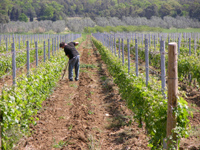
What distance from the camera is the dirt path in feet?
18.4

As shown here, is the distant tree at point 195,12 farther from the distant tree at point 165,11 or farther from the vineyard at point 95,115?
the vineyard at point 95,115

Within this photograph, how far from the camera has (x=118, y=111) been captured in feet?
25.5

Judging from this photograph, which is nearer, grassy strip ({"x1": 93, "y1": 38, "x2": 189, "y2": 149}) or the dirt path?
grassy strip ({"x1": 93, "y1": 38, "x2": 189, "y2": 149})

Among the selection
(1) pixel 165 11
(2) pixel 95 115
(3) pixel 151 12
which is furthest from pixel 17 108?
(3) pixel 151 12

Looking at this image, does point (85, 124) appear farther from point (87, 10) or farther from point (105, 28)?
point (87, 10)

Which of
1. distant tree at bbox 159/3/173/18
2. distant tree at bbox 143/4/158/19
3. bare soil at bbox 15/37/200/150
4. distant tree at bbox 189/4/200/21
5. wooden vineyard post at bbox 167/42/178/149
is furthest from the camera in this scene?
distant tree at bbox 143/4/158/19

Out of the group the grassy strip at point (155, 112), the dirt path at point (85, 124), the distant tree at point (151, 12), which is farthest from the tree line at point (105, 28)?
the grassy strip at point (155, 112)

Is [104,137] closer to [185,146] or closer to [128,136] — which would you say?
[128,136]

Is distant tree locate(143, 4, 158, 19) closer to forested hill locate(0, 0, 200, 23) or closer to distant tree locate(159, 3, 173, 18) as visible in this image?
forested hill locate(0, 0, 200, 23)

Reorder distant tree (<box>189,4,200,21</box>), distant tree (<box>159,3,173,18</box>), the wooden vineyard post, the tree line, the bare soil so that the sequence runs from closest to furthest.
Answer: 1. the wooden vineyard post
2. the bare soil
3. the tree line
4. distant tree (<box>189,4,200,21</box>)
5. distant tree (<box>159,3,173,18</box>)

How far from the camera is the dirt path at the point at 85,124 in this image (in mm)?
5594

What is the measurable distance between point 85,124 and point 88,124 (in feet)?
0.23

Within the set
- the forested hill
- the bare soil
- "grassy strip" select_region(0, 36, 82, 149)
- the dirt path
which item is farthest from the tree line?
"grassy strip" select_region(0, 36, 82, 149)

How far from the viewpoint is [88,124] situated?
22.2ft
